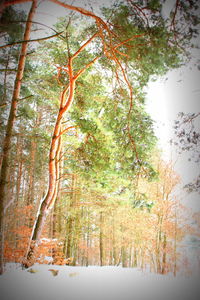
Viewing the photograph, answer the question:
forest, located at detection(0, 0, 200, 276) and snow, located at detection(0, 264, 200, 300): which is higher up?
forest, located at detection(0, 0, 200, 276)

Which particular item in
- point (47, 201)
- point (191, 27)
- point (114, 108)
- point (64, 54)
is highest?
point (64, 54)

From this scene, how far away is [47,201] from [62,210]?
349 cm

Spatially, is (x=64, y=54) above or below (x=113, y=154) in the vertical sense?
above

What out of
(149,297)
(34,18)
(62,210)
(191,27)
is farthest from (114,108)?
(62,210)

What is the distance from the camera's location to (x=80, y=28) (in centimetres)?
440

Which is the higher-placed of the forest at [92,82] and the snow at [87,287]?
the forest at [92,82]

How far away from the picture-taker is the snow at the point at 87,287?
2.57 meters

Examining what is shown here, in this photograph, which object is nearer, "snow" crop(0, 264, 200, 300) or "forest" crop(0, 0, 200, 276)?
"snow" crop(0, 264, 200, 300)

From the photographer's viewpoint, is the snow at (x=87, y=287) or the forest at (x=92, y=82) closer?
the snow at (x=87, y=287)

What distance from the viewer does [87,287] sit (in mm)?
3088

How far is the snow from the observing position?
2.57 meters

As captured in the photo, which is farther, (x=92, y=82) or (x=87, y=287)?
(x=92, y=82)

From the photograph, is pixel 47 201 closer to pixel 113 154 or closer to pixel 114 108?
pixel 113 154

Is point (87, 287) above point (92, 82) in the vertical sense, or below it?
below
